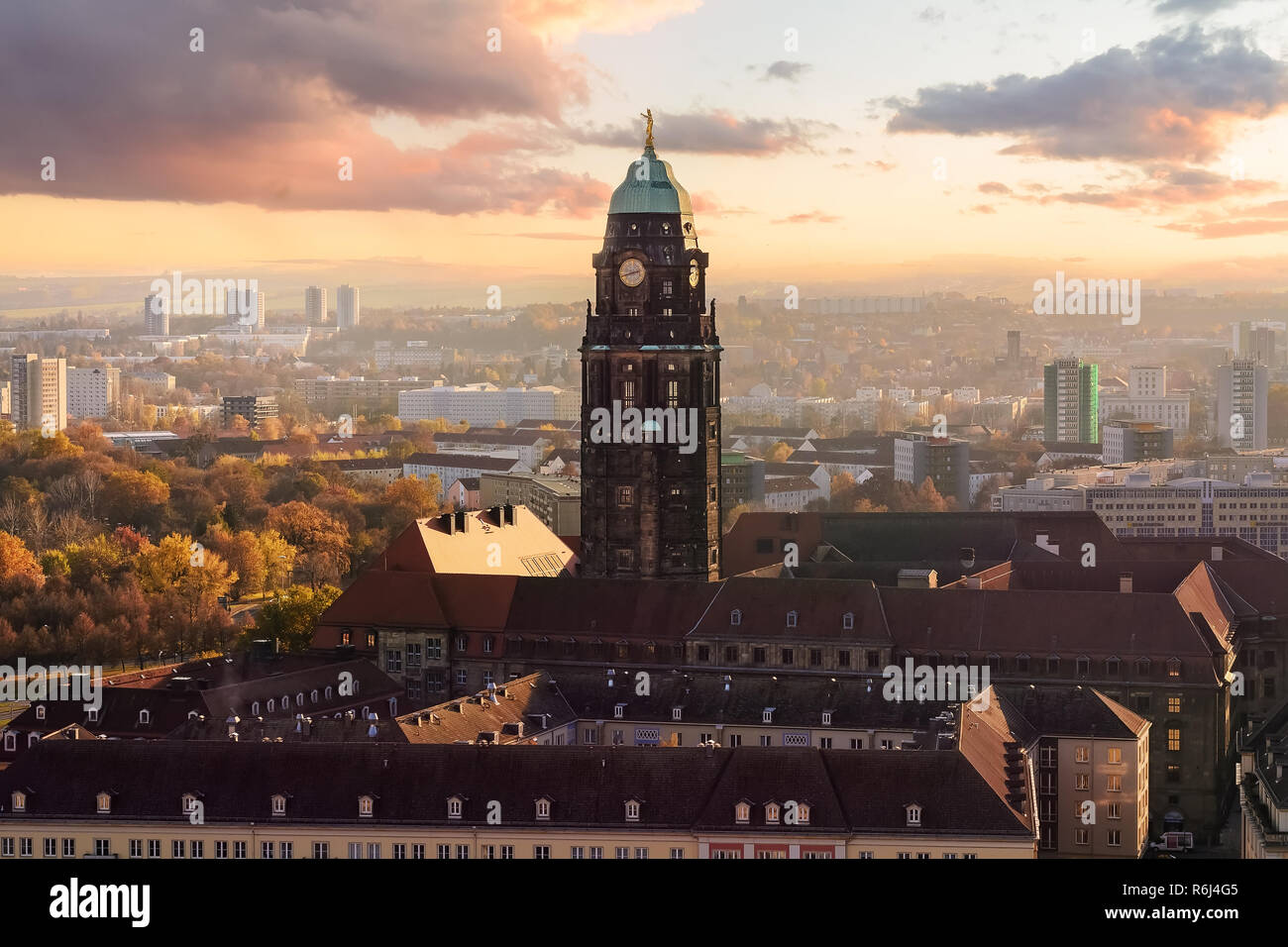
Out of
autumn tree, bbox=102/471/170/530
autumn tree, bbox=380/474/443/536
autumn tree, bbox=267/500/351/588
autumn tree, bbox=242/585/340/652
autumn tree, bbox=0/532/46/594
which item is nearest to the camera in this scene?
autumn tree, bbox=242/585/340/652

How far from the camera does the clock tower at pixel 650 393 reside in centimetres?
9425

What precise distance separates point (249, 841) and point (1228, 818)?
139ft

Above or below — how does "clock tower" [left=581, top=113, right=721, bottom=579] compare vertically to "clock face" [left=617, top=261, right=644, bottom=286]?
below

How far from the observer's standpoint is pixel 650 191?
3706 inches

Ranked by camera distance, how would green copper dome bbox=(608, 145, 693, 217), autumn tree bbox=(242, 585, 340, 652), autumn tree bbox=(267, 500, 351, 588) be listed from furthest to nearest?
1. autumn tree bbox=(267, 500, 351, 588)
2. autumn tree bbox=(242, 585, 340, 652)
3. green copper dome bbox=(608, 145, 693, 217)

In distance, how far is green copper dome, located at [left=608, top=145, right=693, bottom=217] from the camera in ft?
308

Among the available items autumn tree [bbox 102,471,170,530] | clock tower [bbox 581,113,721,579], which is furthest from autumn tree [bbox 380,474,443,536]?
clock tower [bbox 581,113,721,579]

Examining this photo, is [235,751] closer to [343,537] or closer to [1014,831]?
[1014,831]

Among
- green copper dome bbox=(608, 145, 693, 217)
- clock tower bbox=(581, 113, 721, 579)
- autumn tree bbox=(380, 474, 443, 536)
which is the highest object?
green copper dome bbox=(608, 145, 693, 217)

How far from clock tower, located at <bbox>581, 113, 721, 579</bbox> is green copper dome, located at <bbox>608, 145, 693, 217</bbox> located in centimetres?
6

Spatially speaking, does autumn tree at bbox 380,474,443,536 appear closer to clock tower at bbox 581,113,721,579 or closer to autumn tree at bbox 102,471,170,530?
autumn tree at bbox 102,471,170,530

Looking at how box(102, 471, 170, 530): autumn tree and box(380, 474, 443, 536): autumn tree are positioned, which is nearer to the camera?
box(380, 474, 443, 536): autumn tree

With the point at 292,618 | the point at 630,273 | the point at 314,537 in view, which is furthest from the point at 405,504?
the point at 630,273
